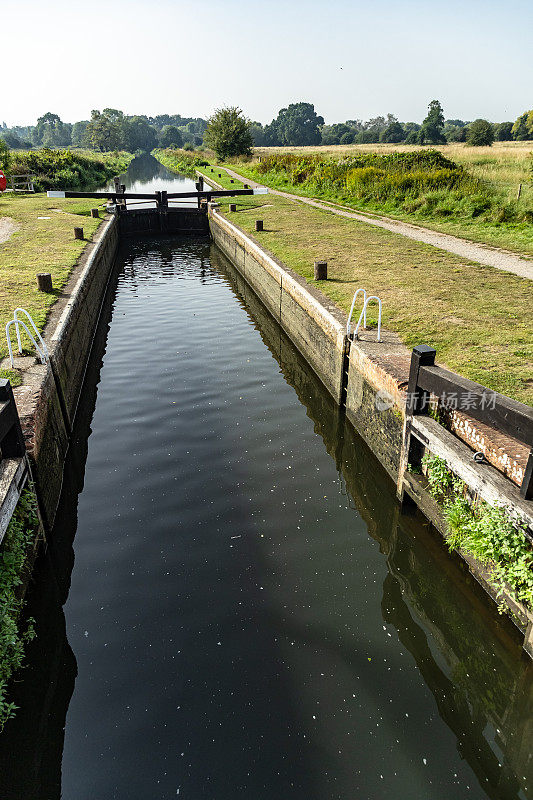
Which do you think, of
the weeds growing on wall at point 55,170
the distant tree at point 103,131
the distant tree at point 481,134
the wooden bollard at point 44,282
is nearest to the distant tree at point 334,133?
the distant tree at point 103,131

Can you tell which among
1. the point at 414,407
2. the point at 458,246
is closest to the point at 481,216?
the point at 458,246

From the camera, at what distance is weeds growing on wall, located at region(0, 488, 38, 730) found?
3.41 m

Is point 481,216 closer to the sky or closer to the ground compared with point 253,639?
closer to the sky

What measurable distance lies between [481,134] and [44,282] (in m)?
47.8

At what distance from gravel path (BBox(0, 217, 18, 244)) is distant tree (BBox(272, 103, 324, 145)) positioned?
5397 inches

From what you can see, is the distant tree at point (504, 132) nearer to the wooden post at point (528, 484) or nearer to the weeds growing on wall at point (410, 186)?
Answer: the weeds growing on wall at point (410, 186)

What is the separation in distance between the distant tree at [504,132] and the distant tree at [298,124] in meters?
73.2

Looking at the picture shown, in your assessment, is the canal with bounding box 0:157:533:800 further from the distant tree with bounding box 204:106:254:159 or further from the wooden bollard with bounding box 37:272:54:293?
the distant tree with bounding box 204:106:254:159

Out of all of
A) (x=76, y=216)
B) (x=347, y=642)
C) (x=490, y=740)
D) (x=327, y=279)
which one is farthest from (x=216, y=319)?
(x=76, y=216)

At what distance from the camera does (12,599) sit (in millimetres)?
3594

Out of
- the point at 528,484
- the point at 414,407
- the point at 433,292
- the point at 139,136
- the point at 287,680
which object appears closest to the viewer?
the point at 528,484

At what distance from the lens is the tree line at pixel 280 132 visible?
1800 inches

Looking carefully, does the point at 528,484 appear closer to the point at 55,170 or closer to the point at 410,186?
the point at 410,186

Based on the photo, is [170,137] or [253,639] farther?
[170,137]
